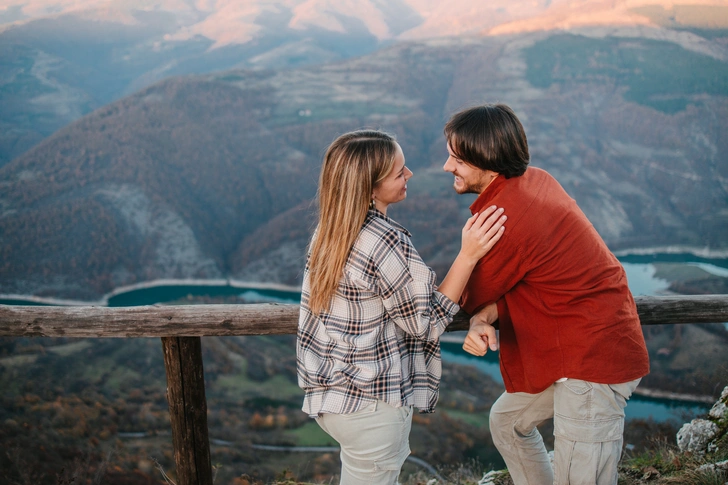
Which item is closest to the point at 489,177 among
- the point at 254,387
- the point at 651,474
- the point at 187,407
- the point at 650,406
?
the point at 187,407

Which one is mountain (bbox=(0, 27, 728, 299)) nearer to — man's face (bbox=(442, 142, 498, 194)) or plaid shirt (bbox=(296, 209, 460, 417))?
man's face (bbox=(442, 142, 498, 194))

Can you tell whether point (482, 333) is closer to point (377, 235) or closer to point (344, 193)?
point (377, 235)

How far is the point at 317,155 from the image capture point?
72250 mm

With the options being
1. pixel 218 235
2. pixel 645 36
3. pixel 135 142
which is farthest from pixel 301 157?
pixel 645 36

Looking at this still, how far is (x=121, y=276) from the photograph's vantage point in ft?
177

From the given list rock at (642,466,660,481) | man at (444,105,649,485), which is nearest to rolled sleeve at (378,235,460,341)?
man at (444,105,649,485)

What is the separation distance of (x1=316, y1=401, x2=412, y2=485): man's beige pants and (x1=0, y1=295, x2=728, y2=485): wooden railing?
0.68 meters

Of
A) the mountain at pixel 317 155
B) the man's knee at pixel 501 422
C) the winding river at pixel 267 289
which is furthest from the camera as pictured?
the mountain at pixel 317 155

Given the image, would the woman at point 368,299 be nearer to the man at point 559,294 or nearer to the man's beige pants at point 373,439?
the man's beige pants at point 373,439

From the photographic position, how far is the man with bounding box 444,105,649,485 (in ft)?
6.42

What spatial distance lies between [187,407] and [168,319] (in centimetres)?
50

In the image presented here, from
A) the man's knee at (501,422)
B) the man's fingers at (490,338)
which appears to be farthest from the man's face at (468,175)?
the man's knee at (501,422)

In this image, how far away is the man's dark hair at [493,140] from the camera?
6.49 feet

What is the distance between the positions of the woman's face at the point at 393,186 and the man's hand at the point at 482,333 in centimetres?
65
